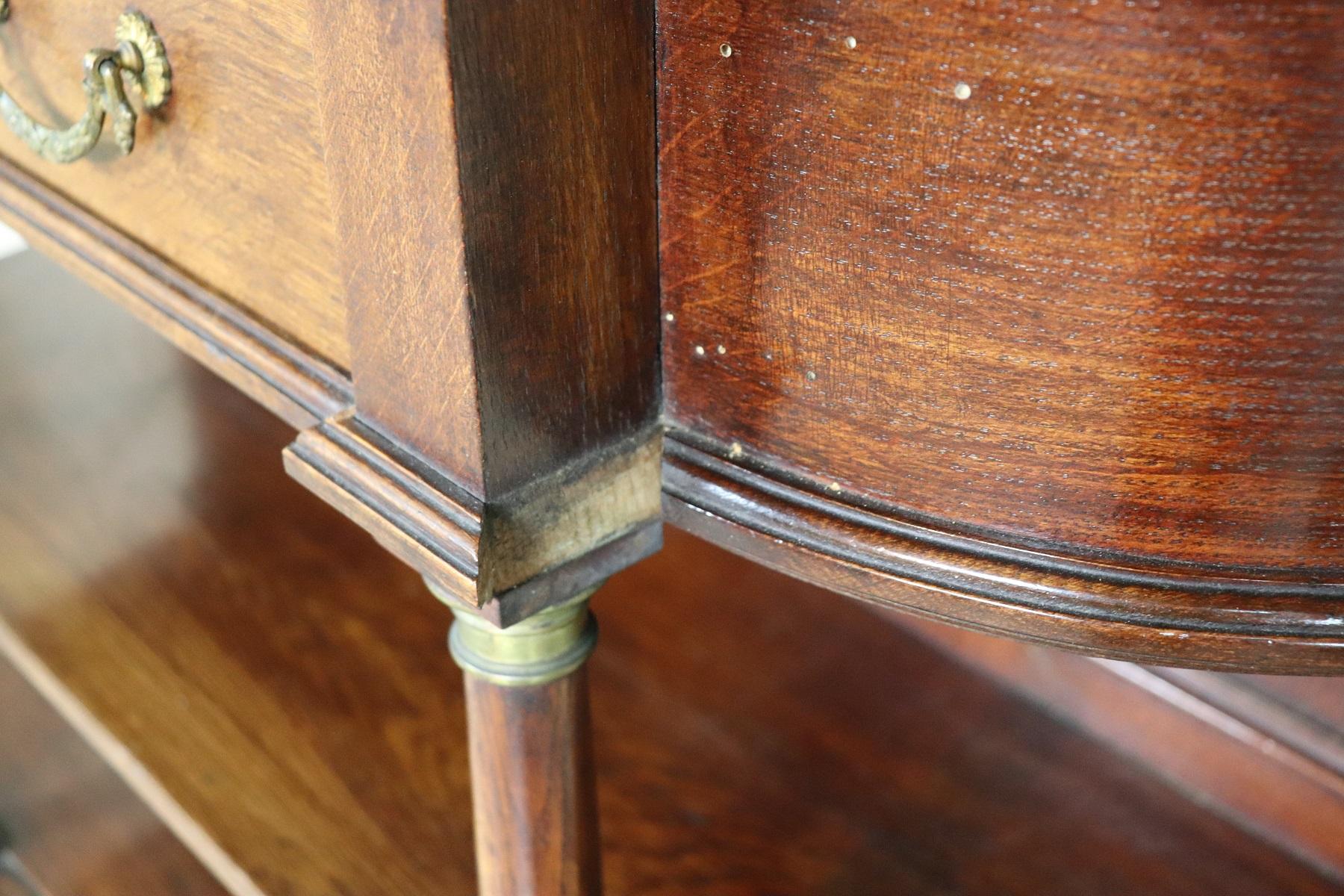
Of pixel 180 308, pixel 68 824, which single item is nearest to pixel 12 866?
pixel 68 824

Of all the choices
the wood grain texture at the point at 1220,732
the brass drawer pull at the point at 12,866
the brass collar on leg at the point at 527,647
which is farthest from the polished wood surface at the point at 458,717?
the brass collar on leg at the point at 527,647

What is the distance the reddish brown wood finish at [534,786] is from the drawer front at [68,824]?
35 centimetres

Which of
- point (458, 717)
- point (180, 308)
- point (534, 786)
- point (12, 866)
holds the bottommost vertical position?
point (12, 866)

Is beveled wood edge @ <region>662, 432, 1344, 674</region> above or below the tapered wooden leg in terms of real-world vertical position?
above

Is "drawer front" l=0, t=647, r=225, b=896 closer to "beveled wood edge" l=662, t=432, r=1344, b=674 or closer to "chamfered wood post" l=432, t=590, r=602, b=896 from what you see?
"chamfered wood post" l=432, t=590, r=602, b=896

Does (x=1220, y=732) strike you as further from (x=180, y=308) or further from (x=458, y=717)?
(x=180, y=308)

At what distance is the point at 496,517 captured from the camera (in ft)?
1.18

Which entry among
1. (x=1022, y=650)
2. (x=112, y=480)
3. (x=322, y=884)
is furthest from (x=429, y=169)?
(x=112, y=480)

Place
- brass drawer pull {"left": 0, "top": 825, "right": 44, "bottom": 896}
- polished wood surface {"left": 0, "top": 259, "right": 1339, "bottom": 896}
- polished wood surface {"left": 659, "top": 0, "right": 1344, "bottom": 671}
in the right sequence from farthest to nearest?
brass drawer pull {"left": 0, "top": 825, "right": 44, "bottom": 896}, polished wood surface {"left": 0, "top": 259, "right": 1339, "bottom": 896}, polished wood surface {"left": 659, "top": 0, "right": 1344, "bottom": 671}

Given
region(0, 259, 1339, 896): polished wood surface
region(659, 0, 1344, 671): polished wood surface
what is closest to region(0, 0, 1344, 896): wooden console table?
region(659, 0, 1344, 671): polished wood surface

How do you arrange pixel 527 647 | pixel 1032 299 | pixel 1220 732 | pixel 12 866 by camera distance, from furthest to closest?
pixel 12 866
pixel 1220 732
pixel 527 647
pixel 1032 299

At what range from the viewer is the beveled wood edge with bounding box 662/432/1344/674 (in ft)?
1.05

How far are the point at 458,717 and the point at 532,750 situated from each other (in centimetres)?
30

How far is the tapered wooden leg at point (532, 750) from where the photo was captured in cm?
43
